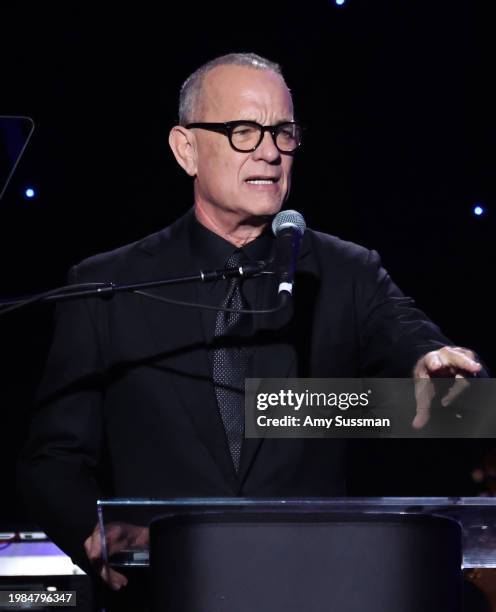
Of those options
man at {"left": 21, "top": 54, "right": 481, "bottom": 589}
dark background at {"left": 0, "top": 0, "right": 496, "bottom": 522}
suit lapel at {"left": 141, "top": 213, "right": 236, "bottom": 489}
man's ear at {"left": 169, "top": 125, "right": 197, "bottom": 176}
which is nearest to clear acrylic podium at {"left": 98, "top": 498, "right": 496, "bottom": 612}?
man at {"left": 21, "top": 54, "right": 481, "bottom": 589}

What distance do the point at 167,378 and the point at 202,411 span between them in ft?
0.40

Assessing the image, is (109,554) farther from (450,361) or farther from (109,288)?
(450,361)

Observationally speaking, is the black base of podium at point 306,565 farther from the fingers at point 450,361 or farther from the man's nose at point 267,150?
the man's nose at point 267,150

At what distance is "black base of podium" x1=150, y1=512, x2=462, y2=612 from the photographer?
1151 mm

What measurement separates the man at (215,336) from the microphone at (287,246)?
0.55 meters

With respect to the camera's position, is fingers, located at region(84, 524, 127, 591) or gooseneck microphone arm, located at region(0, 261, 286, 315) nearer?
fingers, located at region(84, 524, 127, 591)

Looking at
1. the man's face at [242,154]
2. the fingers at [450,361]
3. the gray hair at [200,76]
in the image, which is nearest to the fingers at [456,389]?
the fingers at [450,361]

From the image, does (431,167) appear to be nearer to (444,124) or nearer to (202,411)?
(444,124)

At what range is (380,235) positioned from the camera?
9.13ft

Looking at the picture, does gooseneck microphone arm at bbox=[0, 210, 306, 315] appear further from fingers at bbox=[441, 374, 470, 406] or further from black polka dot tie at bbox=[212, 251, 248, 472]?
black polka dot tie at bbox=[212, 251, 248, 472]

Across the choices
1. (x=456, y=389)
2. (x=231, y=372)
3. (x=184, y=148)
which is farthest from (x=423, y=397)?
(x=184, y=148)

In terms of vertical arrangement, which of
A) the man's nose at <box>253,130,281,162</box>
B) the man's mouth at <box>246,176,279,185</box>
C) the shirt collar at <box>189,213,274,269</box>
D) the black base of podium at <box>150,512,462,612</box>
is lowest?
the black base of podium at <box>150,512,462,612</box>

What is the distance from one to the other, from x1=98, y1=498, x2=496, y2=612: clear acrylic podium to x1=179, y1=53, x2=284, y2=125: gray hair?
1.49 metres

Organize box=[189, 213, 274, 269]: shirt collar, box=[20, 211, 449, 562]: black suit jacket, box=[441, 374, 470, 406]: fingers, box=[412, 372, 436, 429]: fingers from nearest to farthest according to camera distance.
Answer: box=[441, 374, 470, 406]: fingers, box=[412, 372, 436, 429]: fingers, box=[20, 211, 449, 562]: black suit jacket, box=[189, 213, 274, 269]: shirt collar
